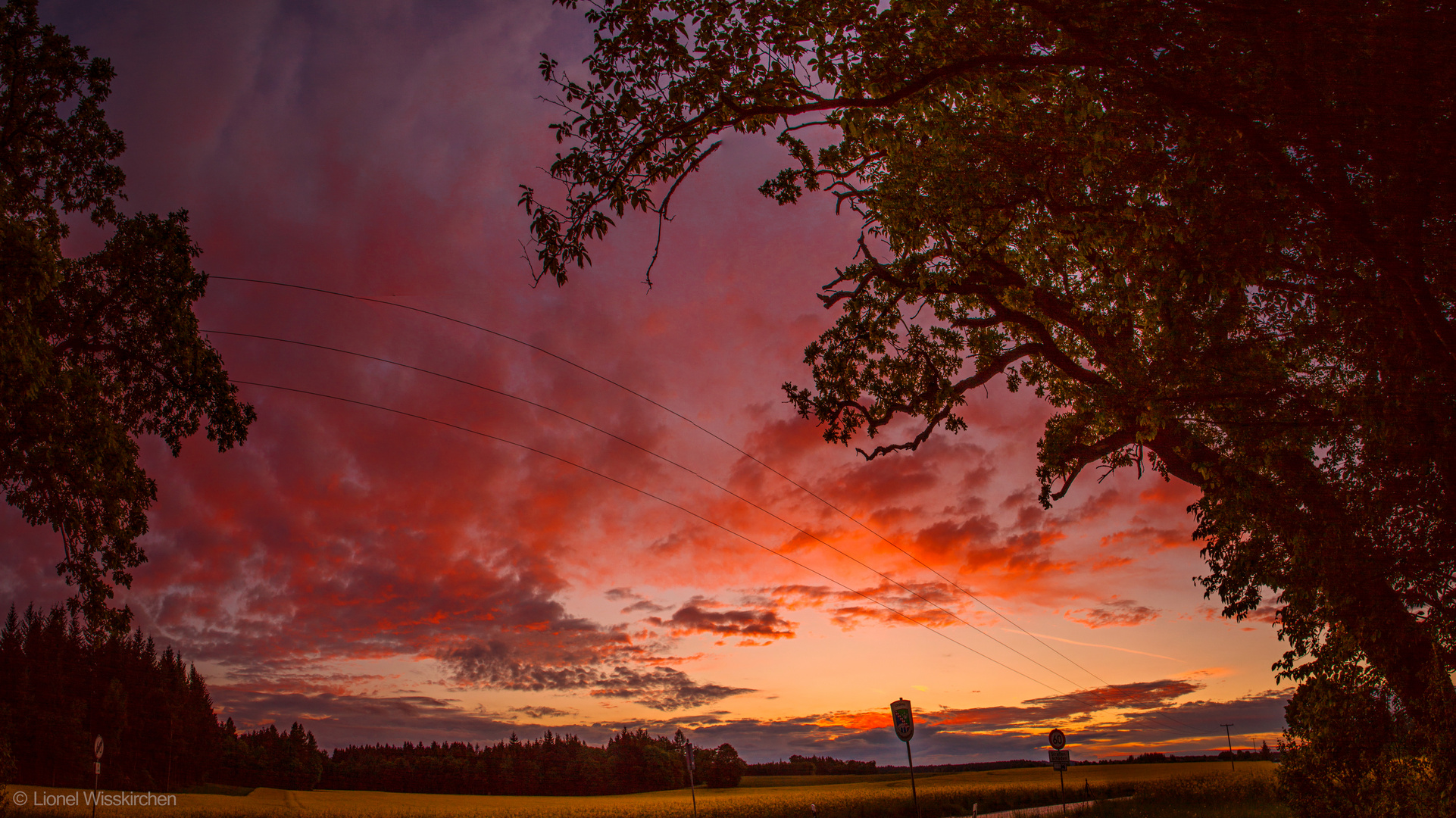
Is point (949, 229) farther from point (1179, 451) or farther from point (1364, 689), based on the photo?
point (1364, 689)

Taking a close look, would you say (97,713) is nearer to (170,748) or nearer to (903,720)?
(170,748)

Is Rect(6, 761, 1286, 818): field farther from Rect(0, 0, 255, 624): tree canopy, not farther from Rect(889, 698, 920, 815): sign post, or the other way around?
Rect(0, 0, 255, 624): tree canopy

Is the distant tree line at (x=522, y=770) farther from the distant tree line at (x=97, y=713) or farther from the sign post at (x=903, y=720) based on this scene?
the sign post at (x=903, y=720)

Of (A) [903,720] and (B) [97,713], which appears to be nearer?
(A) [903,720]

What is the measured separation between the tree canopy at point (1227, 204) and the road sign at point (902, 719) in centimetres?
1380

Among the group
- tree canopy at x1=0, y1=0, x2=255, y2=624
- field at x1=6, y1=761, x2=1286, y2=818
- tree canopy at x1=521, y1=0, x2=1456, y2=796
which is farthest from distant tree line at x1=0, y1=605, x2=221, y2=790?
tree canopy at x1=521, y1=0, x2=1456, y2=796

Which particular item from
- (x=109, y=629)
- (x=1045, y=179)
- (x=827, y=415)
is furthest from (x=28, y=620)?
(x=1045, y=179)

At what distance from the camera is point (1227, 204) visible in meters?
6.61

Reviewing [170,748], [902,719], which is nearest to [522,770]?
[170,748]

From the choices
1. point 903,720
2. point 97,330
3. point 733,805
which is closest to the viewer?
point 97,330

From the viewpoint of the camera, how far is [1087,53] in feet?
21.4

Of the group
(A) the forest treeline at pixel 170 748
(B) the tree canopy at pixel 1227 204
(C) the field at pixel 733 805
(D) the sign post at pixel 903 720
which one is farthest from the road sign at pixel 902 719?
(A) the forest treeline at pixel 170 748

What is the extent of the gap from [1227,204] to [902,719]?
69.4 ft

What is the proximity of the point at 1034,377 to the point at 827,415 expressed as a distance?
5507 mm
